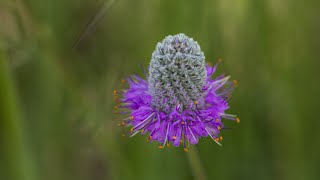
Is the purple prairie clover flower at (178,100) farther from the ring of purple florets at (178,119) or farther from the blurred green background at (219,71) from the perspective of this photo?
the blurred green background at (219,71)

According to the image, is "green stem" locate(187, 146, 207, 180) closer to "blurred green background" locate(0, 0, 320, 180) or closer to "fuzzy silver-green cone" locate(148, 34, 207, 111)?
"fuzzy silver-green cone" locate(148, 34, 207, 111)

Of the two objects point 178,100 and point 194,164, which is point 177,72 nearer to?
point 178,100

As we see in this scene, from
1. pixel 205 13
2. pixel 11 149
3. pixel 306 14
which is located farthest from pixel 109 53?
pixel 306 14

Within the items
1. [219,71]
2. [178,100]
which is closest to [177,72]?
[178,100]

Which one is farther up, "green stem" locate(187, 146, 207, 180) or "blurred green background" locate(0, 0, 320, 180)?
"blurred green background" locate(0, 0, 320, 180)

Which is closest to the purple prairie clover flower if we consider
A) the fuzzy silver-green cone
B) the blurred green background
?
the fuzzy silver-green cone

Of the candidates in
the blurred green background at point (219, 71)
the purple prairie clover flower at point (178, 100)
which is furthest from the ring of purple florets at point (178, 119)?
the blurred green background at point (219, 71)

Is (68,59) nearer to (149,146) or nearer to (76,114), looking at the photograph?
(76,114)
